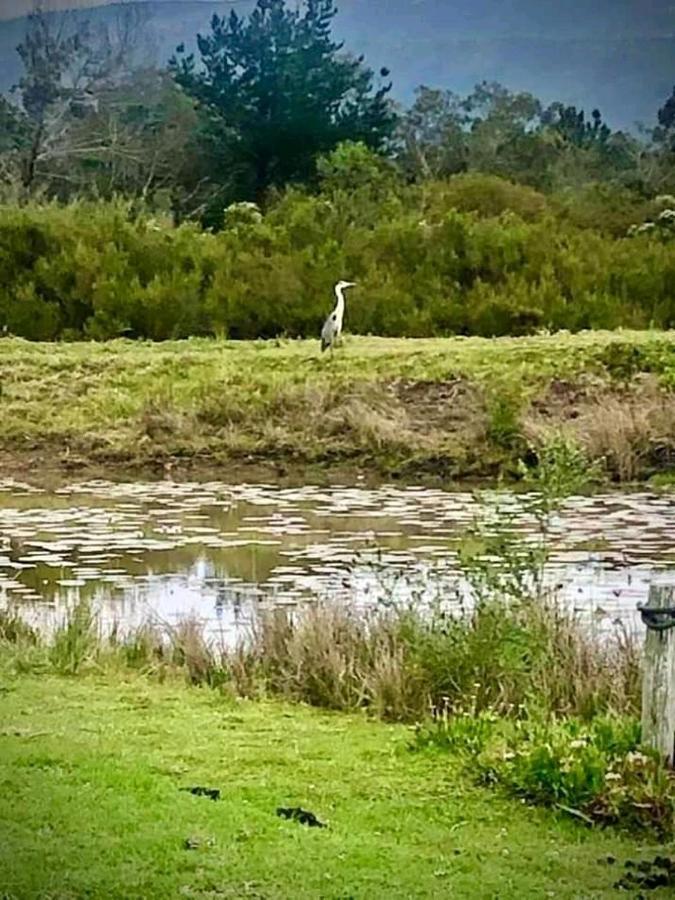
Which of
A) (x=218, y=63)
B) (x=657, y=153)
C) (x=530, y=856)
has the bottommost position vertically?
(x=530, y=856)

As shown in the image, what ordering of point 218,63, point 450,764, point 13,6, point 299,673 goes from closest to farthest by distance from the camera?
point 13,6, point 450,764, point 299,673, point 218,63

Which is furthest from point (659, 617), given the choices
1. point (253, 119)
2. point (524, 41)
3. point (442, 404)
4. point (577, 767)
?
point (442, 404)

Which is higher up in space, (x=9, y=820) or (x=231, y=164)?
(x=231, y=164)

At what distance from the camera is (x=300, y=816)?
3463 mm

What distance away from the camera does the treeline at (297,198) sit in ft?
13.1

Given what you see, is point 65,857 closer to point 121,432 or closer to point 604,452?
point 604,452

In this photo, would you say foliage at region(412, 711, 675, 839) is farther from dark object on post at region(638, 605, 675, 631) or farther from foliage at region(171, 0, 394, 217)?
foliage at region(171, 0, 394, 217)

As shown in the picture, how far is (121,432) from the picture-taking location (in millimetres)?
12758

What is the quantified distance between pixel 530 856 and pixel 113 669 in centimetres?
220

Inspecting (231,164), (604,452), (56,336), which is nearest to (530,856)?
(231,164)

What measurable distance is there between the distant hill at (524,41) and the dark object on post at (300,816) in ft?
5.02

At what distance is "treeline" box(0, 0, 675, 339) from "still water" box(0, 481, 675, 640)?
1633mm

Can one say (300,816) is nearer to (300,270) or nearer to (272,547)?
(272,547)

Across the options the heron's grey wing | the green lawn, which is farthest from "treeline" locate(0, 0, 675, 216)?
the heron's grey wing
